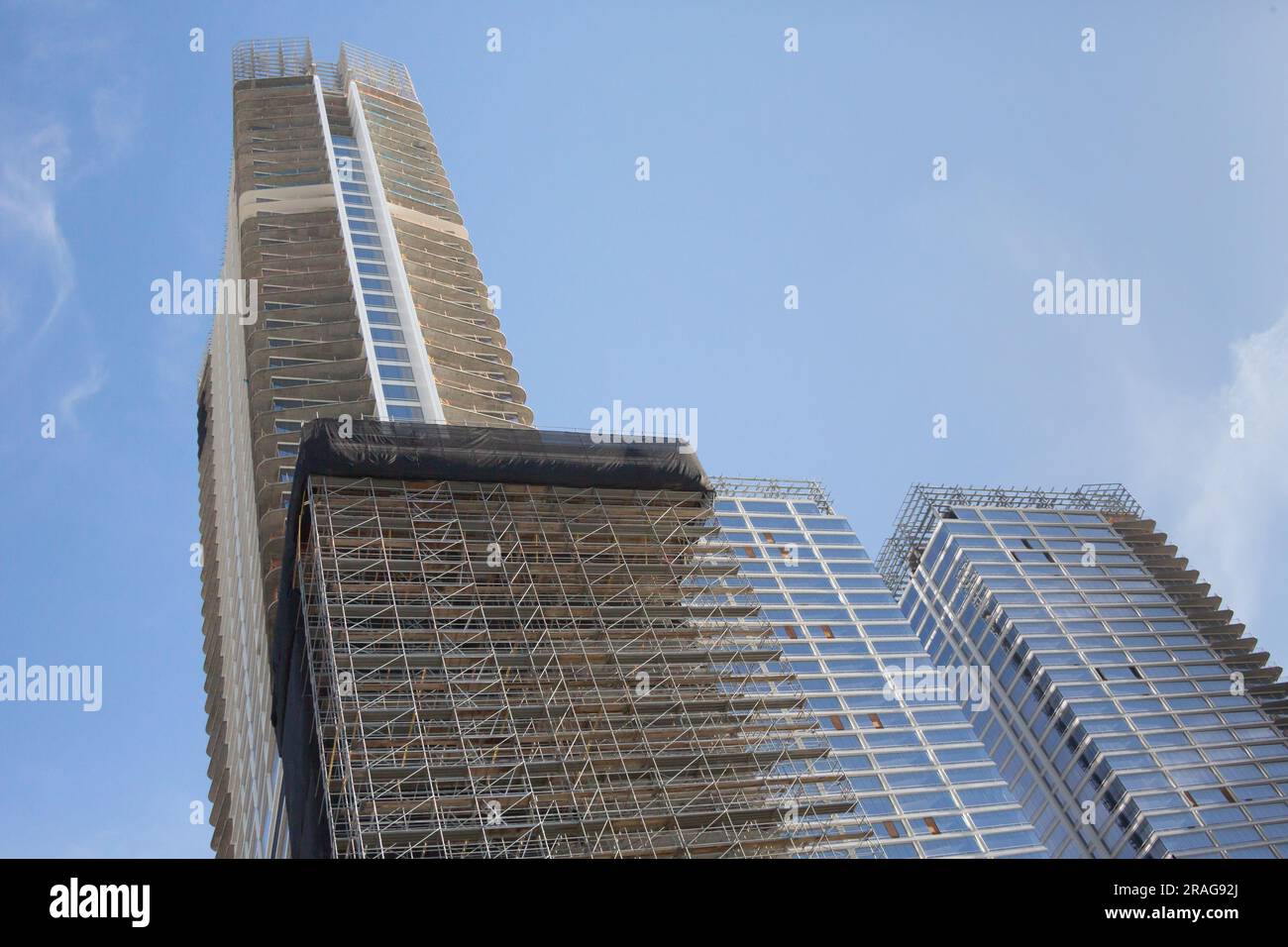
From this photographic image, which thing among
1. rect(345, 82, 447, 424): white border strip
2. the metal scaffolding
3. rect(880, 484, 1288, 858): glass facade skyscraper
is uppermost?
rect(345, 82, 447, 424): white border strip

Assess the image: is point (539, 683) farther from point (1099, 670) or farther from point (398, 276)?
point (1099, 670)

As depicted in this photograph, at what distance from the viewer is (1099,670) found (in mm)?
72125

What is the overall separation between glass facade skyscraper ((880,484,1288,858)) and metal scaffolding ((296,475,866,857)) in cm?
2626

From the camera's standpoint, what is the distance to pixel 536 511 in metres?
44.4

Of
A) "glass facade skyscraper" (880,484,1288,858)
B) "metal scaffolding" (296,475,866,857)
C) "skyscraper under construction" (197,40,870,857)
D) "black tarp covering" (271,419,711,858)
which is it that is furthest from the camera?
"glass facade skyscraper" (880,484,1288,858)

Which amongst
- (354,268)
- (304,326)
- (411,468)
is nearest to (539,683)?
(411,468)

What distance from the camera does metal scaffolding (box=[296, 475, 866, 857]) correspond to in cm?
3434

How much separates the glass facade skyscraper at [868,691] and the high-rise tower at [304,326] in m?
14.1

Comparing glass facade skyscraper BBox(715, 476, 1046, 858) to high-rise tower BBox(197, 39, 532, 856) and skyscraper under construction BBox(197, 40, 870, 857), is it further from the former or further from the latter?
high-rise tower BBox(197, 39, 532, 856)

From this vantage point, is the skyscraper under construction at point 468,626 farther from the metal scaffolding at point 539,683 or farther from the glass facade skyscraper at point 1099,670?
the glass facade skyscraper at point 1099,670

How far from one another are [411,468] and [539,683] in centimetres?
912

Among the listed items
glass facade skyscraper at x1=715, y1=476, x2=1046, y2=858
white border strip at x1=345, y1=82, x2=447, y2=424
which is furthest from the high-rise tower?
glass facade skyscraper at x1=715, y1=476, x2=1046, y2=858

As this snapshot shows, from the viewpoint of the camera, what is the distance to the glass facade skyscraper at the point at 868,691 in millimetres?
48750

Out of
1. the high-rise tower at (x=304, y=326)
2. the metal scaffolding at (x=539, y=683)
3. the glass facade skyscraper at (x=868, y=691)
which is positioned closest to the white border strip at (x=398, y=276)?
the high-rise tower at (x=304, y=326)
